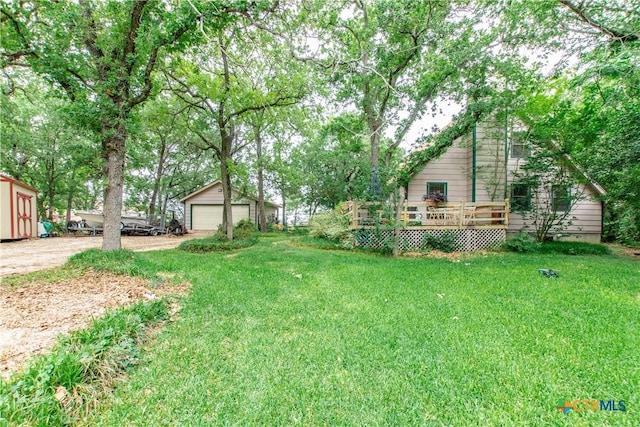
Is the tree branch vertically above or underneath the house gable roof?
above

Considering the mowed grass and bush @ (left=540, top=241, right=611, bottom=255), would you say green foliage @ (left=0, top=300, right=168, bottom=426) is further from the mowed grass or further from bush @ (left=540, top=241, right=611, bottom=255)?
bush @ (left=540, top=241, right=611, bottom=255)

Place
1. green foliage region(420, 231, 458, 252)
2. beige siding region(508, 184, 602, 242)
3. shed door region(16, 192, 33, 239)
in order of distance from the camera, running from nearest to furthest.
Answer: green foliage region(420, 231, 458, 252) → beige siding region(508, 184, 602, 242) → shed door region(16, 192, 33, 239)

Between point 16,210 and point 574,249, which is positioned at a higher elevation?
point 16,210

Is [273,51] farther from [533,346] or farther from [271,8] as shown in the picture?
[533,346]

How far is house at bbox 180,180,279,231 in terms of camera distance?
61.8 ft

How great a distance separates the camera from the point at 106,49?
526 centimetres

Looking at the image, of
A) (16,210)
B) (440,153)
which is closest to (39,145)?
(16,210)

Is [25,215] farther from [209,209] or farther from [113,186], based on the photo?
[113,186]

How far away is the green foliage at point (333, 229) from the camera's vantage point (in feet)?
29.3

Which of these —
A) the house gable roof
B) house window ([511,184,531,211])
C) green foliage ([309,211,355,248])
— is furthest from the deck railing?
the house gable roof

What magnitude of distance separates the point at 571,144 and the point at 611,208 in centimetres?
473

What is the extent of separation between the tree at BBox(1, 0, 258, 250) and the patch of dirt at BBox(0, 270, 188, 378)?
2393mm

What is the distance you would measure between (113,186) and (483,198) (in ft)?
37.9

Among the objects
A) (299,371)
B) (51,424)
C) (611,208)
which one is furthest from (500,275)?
(611,208)
